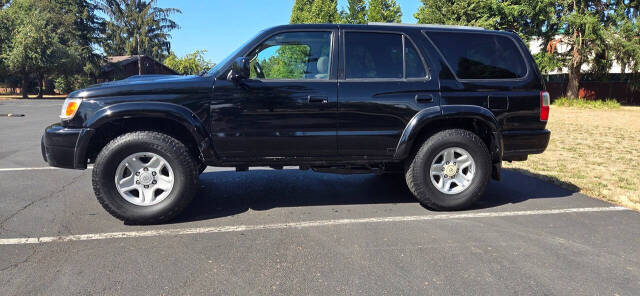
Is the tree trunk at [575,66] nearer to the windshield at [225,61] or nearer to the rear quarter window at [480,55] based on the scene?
the rear quarter window at [480,55]

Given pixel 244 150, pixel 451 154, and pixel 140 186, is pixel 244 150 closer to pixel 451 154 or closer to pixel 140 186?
pixel 140 186

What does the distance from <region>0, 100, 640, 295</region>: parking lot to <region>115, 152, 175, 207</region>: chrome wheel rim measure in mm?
276

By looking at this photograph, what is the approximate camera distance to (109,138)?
4.27 m

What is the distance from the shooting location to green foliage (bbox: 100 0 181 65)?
2402 inches

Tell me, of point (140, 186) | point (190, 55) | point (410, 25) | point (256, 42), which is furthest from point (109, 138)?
point (190, 55)

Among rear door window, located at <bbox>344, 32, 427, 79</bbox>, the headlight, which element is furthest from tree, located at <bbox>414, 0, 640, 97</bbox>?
the headlight

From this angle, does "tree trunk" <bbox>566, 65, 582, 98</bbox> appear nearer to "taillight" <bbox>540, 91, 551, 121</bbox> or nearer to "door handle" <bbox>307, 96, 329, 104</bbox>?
"taillight" <bbox>540, 91, 551, 121</bbox>

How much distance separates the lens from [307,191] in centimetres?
528

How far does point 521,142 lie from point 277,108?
263 cm

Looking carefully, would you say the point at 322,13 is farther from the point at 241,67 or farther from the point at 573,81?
the point at 241,67

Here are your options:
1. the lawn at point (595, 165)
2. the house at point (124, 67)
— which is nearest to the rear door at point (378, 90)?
the lawn at point (595, 165)

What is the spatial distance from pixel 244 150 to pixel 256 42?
108cm

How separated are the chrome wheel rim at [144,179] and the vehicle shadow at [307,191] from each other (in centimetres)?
36

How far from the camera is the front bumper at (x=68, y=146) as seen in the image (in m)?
3.92
